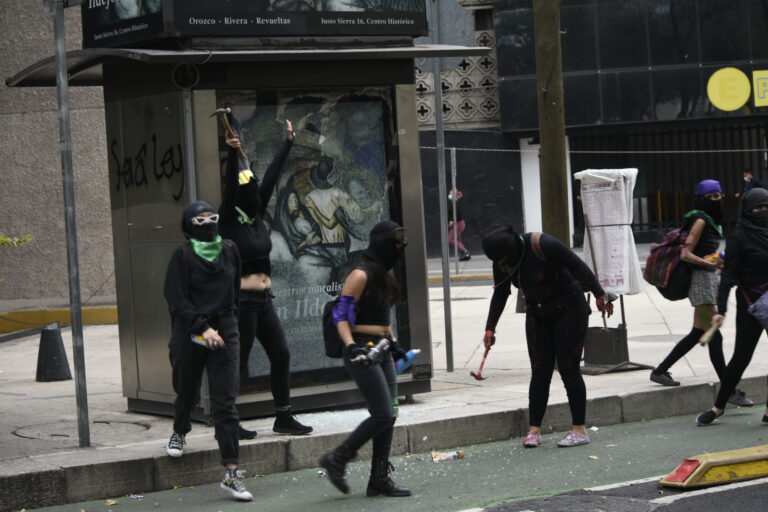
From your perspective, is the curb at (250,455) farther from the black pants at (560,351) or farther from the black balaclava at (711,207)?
the black balaclava at (711,207)

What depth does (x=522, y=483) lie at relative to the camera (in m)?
7.05

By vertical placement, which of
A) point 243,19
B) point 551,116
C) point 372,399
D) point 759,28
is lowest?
point 372,399

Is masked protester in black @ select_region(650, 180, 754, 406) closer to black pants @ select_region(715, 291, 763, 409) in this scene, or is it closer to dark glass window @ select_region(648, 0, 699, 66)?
black pants @ select_region(715, 291, 763, 409)

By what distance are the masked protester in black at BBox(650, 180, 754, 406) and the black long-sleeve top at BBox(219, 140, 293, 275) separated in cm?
322

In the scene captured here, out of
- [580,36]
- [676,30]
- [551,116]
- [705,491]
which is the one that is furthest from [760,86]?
[705,491]

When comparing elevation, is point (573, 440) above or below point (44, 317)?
below

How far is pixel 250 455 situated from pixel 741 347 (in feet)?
11.5

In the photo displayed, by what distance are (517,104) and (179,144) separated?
21.4 meters

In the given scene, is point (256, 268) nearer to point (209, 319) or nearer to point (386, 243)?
point (209, 319)

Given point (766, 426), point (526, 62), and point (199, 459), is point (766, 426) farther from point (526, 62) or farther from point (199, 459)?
point (526, 62)

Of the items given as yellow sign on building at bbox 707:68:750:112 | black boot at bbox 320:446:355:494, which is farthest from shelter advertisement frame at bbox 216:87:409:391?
yellow sign on building at bbox 707:68:750:112

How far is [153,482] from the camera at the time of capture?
722 cm

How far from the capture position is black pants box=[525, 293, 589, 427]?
7941 millimetres

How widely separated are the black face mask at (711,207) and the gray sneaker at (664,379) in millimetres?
1243
